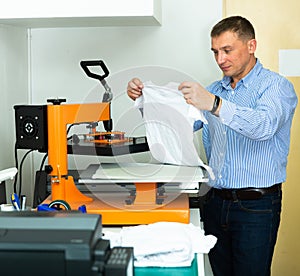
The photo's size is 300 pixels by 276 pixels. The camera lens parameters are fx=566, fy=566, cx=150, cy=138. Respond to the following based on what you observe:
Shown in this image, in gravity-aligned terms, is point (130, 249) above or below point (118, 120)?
below

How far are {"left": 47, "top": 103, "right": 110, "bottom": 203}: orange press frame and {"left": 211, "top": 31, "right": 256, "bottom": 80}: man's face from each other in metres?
0.53

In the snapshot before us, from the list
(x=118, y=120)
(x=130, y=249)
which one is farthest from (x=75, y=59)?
(x=130, y=249)

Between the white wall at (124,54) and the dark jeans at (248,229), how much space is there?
2.18 ft

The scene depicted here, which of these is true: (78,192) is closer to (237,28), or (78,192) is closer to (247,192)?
(247,192)

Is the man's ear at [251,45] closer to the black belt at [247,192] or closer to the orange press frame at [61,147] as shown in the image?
the black belt at [247,192]

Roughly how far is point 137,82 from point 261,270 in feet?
2.61

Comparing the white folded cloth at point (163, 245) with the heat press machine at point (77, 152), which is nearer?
the white folded cloth at point (163, 245)

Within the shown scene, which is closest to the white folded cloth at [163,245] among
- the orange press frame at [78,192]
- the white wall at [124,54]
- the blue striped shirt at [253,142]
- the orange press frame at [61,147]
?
the orange press frame at [78,192]

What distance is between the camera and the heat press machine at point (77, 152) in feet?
5.32

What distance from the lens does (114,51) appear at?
8.25ft

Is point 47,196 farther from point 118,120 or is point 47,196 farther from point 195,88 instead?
point 118,120

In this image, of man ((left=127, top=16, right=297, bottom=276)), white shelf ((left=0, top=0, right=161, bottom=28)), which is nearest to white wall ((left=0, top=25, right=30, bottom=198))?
white shelf ((left=0, top=0, right=161, bottom=28))

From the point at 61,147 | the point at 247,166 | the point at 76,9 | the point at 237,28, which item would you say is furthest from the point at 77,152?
the point at 237,28

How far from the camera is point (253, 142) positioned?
1966mm
